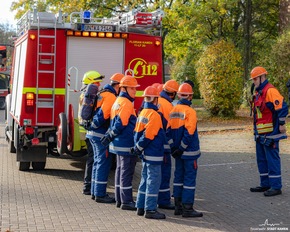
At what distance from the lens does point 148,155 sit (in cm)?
790

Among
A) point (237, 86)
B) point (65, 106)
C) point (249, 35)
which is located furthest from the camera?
point (249, 35)

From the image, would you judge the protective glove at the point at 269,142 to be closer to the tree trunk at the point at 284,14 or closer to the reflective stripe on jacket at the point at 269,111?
the reflective stripe on jacket at the point at 269,111

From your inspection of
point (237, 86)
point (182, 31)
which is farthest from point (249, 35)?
point (237, 86)

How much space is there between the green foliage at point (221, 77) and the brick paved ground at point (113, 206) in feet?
33.2

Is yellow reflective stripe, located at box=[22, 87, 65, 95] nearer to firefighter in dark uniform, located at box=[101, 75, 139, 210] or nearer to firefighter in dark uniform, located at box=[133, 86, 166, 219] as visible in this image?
firefighter in dark uniform, located at box=[101, 75, 139, 210]

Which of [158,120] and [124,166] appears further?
[124,166]

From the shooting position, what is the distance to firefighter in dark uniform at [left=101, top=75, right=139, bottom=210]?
8367 millimetres

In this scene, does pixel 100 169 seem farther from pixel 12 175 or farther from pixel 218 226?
pixel 12 175

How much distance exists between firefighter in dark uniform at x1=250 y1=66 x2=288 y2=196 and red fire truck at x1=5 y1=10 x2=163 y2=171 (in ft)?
9.36

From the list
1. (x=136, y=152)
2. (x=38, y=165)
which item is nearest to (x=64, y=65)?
(x=38, y=165)

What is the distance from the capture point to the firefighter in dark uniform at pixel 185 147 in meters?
8.10

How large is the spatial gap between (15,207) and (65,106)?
297 centimetres

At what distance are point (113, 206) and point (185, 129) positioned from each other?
65.6 inches

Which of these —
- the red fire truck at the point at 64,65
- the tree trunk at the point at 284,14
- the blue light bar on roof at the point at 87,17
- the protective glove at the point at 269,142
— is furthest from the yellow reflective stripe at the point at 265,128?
the tree trunk at the point at 284,14
